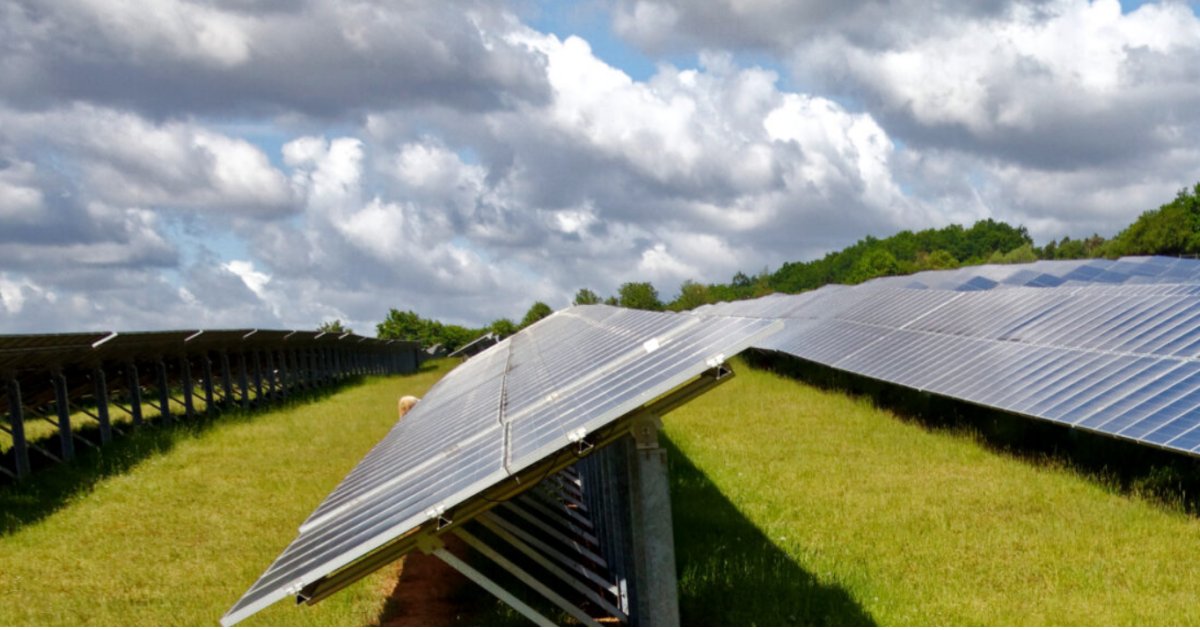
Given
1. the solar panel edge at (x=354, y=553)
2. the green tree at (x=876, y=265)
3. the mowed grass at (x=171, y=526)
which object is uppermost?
the green tree at (x=876, y=265)

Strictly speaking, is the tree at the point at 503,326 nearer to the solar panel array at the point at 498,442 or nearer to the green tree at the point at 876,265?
the green tree at the point at 876,265

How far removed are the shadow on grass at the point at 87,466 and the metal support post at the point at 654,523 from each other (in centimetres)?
1172

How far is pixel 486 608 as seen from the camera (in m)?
10.8

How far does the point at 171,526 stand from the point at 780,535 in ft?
28.1

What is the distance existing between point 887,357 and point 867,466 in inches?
288

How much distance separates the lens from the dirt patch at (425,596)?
35.2 feet

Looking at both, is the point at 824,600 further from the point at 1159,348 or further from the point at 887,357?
the point at 887,357

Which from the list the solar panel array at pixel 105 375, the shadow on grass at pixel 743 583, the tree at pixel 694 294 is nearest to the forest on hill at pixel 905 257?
the tree at pixel 694 294

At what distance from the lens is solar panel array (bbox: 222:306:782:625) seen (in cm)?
673

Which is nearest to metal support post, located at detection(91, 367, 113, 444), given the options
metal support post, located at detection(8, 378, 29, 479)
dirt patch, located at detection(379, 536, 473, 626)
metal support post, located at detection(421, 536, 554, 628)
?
metal support post, located at detection(8, 378, 29, 479)

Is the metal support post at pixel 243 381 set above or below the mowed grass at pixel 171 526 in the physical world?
above

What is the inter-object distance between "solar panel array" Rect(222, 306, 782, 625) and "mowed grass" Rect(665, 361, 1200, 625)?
2.40m

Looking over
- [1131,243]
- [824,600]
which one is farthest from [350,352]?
[1131,243]

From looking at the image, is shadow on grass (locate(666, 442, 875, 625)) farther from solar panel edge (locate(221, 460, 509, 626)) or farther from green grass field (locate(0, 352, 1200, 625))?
solar panel edge (locate(221, 460, 509, 626))
